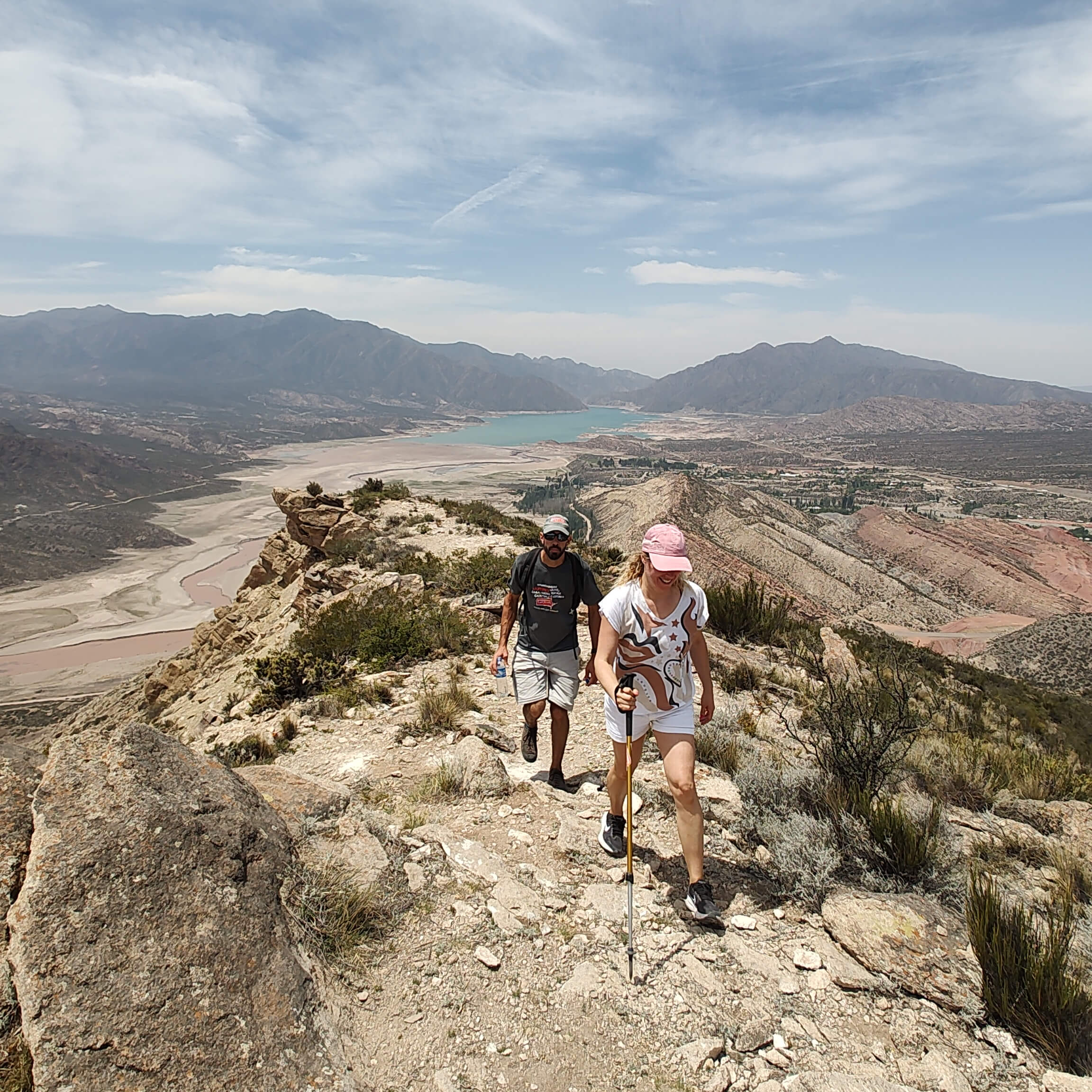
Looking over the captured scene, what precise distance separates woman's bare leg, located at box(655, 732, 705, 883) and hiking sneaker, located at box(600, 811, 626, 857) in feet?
1.79

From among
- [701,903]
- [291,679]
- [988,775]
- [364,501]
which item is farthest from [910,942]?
[364,501]

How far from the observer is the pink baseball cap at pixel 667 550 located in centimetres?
338

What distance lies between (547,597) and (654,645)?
1.49 m

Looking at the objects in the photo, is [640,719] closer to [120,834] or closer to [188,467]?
[120,834]

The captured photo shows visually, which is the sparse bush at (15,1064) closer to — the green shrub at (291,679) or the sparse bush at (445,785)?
the sparse bush at (445,785)

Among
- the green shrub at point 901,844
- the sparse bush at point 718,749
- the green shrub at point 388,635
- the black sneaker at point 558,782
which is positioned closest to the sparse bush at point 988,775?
the sparse bush at point 718,749

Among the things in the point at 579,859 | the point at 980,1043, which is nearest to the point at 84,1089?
the point at 579,859

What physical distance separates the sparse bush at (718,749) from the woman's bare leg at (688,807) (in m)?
1.80

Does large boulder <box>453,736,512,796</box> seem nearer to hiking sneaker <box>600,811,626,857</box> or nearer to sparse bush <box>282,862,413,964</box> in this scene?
hiking sneaker <box>600,811,626,857</box>

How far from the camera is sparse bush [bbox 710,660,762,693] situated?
777 centimetres

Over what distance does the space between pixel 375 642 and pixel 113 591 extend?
54.5 metres

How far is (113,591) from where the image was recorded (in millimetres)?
51562

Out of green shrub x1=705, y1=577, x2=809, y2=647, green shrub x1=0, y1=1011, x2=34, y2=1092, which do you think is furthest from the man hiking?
green shrub x1=705, y1=577, x2=809, y2=647

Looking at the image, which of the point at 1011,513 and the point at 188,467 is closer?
the point at 1011,513
